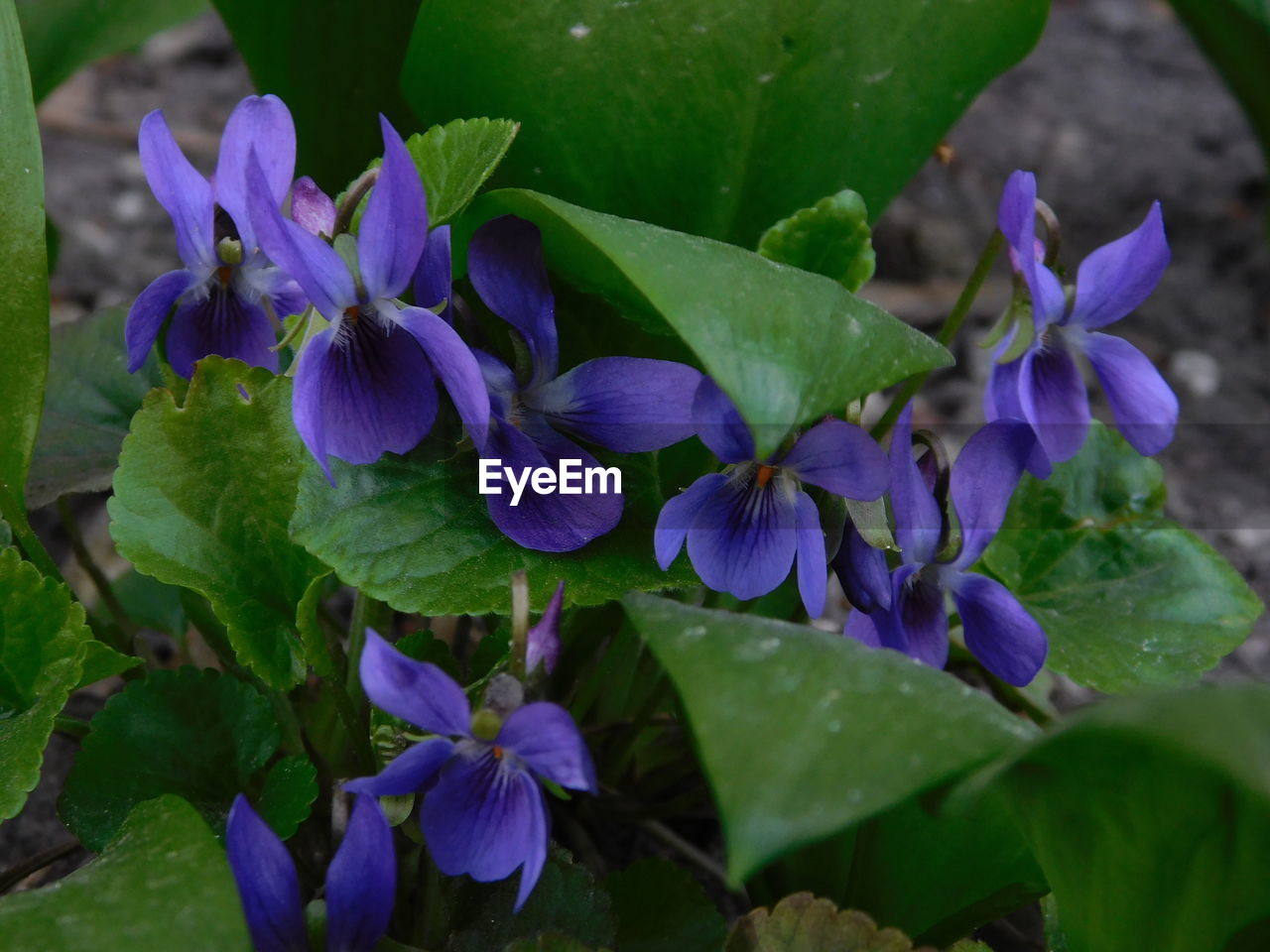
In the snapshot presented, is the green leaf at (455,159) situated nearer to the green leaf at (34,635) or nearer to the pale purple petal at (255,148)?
the pale purple petal at (255,148)

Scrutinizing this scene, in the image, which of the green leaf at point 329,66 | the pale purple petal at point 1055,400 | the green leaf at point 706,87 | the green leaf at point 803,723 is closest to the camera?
the green leaf at point 803,723

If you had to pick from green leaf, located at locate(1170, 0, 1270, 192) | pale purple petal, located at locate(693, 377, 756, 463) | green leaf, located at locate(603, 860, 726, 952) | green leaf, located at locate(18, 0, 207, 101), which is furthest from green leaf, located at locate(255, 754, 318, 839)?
green leaf, located at locate(1170, 0, 1270, 192)

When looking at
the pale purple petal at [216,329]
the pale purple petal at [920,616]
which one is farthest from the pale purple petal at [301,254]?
the pale purple petal at [920,616]

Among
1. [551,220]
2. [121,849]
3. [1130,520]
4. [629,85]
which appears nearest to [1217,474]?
[1130,520]

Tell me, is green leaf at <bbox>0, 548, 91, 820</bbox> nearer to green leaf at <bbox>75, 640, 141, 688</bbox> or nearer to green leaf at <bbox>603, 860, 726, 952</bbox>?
green leaf at <bbox>75, 640, 141, 688</bbox>

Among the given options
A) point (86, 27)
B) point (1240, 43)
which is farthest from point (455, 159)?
point (1240, 43)

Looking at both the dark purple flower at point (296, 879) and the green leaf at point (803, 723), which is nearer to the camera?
the green leaf at point (803, 723)

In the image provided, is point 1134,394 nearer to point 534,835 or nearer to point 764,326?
point 764,326
